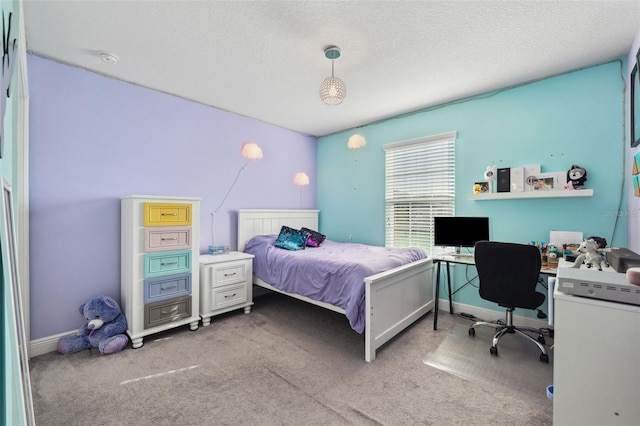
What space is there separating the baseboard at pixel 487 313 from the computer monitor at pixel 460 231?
2.62 ft

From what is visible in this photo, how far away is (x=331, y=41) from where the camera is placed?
2.28m

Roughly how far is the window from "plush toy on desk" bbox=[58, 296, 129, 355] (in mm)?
3252

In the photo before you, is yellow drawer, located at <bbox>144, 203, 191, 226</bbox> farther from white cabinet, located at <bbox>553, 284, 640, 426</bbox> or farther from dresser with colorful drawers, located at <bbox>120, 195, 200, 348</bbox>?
white cabinet, located at <bbox>553, 284, 640, 426</bbox>

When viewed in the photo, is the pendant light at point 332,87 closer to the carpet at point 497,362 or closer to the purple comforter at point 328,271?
the purple comforter at point 328,271

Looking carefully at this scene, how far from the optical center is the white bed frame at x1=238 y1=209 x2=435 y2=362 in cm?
233

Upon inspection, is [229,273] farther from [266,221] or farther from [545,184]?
[545,184]

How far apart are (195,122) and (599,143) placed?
4.20m

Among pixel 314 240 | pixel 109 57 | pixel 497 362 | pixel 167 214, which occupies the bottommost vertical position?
pixel 497 362

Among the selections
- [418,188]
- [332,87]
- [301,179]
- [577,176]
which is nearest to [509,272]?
[577,176]

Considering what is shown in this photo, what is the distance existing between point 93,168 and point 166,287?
1.35m

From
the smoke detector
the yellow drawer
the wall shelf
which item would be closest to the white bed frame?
the wall shelf

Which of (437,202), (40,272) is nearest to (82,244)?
(40,272)

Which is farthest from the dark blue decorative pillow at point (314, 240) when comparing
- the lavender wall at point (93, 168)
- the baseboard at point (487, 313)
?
the baseboard at point (487, 313)

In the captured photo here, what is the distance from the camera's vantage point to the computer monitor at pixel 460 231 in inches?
122
